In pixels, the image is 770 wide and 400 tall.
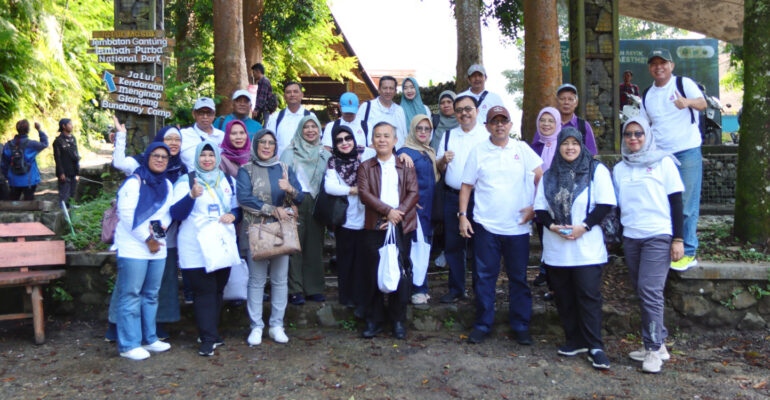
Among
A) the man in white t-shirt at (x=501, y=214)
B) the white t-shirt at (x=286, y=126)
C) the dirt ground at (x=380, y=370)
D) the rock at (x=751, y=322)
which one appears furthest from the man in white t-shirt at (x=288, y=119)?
the rock at (x=751, y=322)

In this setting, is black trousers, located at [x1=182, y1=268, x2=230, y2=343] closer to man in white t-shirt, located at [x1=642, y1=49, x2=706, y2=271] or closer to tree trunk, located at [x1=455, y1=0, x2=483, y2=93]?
man in white t-shirt, located at [x1=642, y1=49, x2=706, y2=271]

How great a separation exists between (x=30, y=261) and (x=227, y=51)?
16.7 ft

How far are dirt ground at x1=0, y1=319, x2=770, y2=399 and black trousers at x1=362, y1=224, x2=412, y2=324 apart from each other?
22 centimetres

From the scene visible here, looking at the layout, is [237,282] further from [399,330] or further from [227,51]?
[227,51]

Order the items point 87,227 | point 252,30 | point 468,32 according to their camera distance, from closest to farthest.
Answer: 1. point 87,227
2. point 468,32
3. point 252,30

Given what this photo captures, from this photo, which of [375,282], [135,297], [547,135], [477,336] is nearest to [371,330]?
[375,282]

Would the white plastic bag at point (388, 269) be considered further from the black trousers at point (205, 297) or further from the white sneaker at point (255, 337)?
the black trousers at point (205, 297)

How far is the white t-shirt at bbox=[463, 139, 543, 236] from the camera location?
471 cm

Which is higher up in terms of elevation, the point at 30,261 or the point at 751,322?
the point at 30,261

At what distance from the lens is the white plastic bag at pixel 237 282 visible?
199 inches

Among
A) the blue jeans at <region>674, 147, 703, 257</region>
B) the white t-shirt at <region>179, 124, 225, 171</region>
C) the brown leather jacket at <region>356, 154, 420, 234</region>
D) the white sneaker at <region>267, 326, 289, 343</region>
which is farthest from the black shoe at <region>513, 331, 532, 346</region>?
the white t-shirt at <region>179, 124, 225, 171</region>

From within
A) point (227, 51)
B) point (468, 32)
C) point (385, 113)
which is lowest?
point (385, 113)

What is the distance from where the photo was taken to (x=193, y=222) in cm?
466

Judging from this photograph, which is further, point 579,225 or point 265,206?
point 265,206
